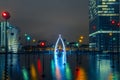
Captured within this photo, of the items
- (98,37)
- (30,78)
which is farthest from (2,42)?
(30,78)

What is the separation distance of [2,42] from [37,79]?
153767mm

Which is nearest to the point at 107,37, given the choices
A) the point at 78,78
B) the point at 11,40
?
the point at 11,40

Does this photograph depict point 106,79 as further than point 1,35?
No

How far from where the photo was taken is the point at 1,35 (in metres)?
198

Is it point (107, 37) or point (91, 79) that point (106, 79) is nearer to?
point (91, 79)

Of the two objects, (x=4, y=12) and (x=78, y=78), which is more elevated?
(x=4, y=12)

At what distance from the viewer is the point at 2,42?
196875 millimetres

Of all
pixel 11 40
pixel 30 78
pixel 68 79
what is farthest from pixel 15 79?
pixel 11 40

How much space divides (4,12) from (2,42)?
154 meters

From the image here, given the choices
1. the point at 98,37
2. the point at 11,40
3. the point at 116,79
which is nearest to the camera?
the point at 116,79

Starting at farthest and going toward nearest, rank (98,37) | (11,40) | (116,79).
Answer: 1. (98,37)
2. (11,40)
3. (116,79)

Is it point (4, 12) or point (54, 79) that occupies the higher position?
point (4, 12)

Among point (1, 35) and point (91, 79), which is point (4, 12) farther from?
point (1, 35)

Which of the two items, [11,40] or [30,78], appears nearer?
[30,78]
